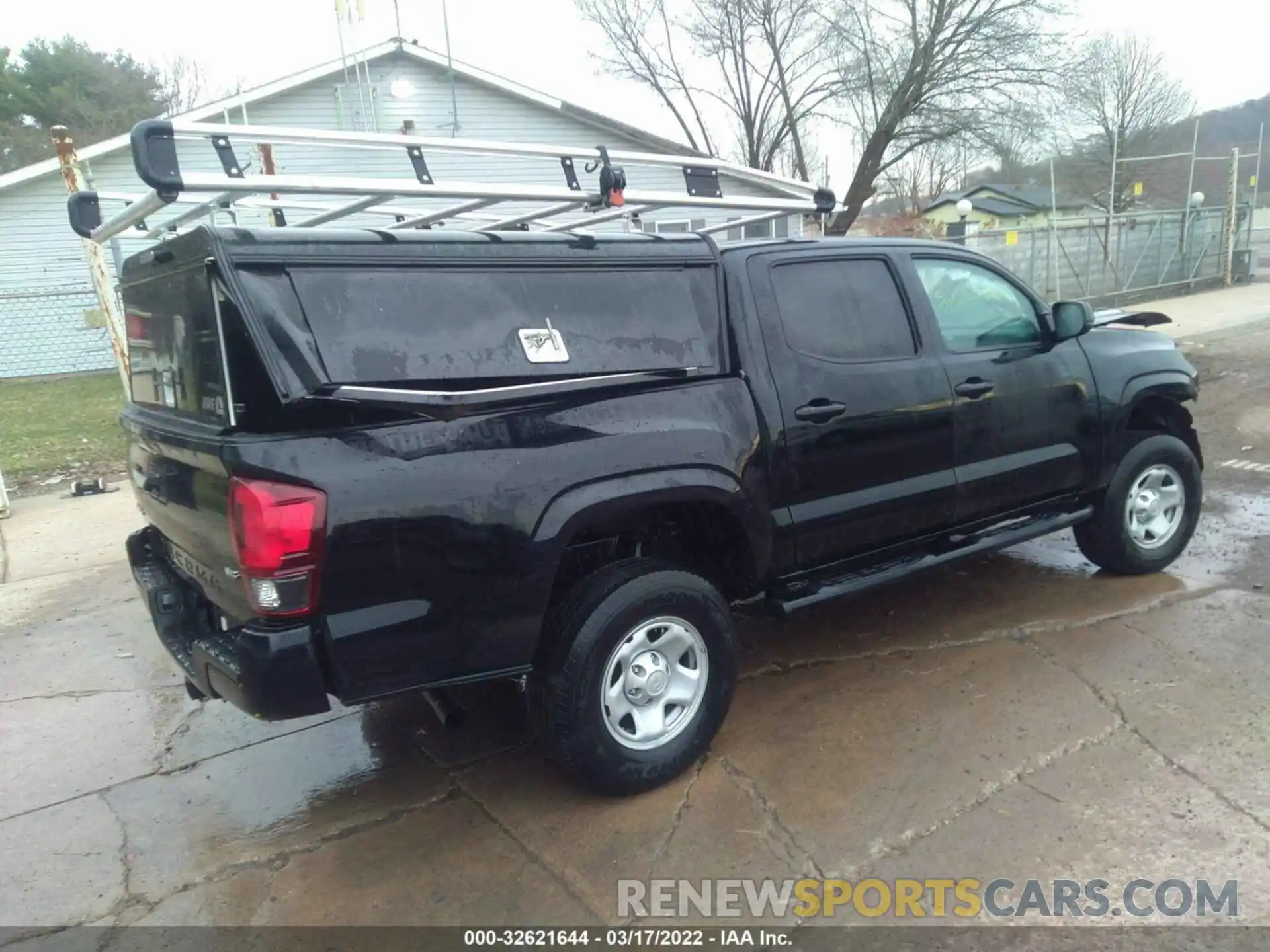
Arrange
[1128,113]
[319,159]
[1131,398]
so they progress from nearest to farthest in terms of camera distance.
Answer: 1. [1131,398]
2. [319,159]
3. [1128,113]

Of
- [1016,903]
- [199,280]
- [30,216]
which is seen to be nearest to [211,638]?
[199,280]

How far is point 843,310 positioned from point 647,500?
53.4 inches

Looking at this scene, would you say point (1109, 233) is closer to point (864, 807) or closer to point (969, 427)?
point (969, 427)

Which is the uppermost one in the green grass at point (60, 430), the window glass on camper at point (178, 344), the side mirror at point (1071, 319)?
the window glass on camper at point (178, 344)

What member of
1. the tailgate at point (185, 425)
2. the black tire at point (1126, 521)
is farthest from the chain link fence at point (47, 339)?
the black tire at point (1126, 521)

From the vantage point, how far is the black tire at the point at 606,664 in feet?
9.90

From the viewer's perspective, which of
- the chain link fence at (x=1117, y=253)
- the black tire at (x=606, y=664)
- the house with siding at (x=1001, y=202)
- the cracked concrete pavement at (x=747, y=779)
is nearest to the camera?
the cracked concrete pavement at (x=747, y=779)

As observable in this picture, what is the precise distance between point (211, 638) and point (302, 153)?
15.2 meters

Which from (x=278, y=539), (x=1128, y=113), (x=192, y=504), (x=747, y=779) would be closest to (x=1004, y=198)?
(x=1128, y=113)

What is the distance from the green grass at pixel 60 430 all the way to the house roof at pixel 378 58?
3.84m

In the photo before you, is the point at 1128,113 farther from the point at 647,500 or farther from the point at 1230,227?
the point at 647,500

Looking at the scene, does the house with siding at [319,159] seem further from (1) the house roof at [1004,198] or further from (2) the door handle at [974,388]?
(1) the house roof at [1004,198]

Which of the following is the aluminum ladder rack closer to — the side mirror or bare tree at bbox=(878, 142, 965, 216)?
the side mirror

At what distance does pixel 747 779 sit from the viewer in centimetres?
333
